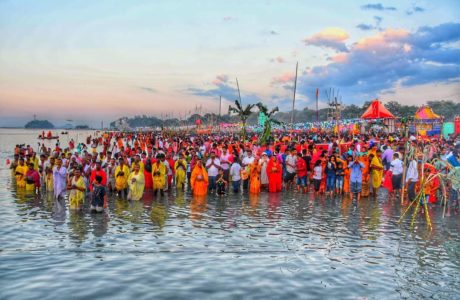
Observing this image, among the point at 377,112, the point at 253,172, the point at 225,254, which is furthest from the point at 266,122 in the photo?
the point at 225,254

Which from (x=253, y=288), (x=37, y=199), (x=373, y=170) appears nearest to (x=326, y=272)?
(x=253, y=288)

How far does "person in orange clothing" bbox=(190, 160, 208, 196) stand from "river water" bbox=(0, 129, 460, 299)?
2.60m

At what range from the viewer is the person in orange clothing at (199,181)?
50.6 ft

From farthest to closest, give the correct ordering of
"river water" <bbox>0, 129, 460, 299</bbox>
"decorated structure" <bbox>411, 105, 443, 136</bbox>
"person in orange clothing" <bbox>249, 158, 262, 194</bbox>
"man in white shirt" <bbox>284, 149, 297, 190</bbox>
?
"decorated structure" <bbox>411, 105, 443, 136</bbox>
"man in white shirt" <bbox>284, 149, 297, 190</bbox>
"person in orange clothing" <bbox>249, 158, 262, 194</bbox>
"river water" <bbox>0, 129, 460, 299</bbox>

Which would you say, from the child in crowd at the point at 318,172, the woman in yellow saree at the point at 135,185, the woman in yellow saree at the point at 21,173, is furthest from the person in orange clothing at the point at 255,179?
the woman in yellow saree at the point at 21,173

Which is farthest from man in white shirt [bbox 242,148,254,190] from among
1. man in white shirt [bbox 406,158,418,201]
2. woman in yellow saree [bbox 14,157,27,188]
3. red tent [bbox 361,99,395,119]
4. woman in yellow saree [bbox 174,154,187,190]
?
red tent [bbox 361,99,395,119]

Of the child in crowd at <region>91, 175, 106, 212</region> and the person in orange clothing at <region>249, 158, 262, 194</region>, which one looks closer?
the child in crowd at <region>91, 175, 106, 212</region>

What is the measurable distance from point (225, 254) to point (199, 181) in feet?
23.9

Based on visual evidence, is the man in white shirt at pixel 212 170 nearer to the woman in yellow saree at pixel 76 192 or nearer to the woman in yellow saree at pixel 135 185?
the woman in yellow saree at pixel 135 185

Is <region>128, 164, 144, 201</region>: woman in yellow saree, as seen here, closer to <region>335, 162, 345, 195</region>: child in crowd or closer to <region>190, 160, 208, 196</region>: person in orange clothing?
<region>190, 160, 208, 196</region>: person in orange clothing

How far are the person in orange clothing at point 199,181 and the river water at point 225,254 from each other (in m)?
2.60

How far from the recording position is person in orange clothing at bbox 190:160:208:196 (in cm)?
1543

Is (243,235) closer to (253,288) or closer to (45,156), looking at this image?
(253,288)

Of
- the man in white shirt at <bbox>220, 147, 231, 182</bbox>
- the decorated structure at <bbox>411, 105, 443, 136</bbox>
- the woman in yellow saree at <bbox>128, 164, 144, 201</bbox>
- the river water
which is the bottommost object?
the river water
